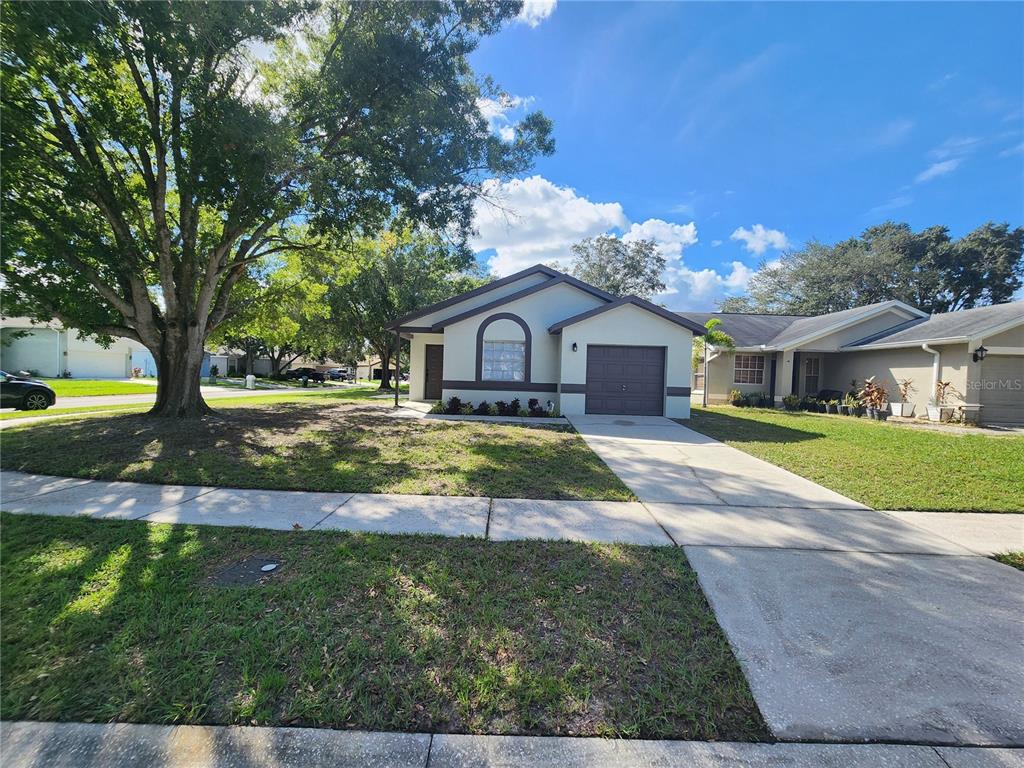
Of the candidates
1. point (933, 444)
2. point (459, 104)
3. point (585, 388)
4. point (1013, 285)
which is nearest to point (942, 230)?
point (1013, 285)

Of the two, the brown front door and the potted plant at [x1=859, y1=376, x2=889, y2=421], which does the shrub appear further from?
the potted plant at [x1=859, y1=376, x2=889, y2=421]

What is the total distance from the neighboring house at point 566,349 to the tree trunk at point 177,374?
642cm

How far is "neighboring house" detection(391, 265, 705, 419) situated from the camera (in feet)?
45.3

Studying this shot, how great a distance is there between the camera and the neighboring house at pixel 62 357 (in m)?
27.5

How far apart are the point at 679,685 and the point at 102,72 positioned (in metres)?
Result: 13.2

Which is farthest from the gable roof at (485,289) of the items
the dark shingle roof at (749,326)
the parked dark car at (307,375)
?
the parked dark car at (307,375)

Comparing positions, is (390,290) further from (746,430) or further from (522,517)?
(522,517)

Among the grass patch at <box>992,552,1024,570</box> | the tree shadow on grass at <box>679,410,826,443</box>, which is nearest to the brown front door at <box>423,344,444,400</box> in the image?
the tree shadow on grass at <box>679,410,826,443</box>

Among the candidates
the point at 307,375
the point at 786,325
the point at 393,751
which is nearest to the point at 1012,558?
the point at 393,751

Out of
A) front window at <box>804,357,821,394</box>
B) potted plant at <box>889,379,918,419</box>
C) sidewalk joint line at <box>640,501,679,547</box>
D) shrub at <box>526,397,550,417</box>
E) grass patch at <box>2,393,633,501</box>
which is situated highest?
front window at <box>804,357,821,394</box>

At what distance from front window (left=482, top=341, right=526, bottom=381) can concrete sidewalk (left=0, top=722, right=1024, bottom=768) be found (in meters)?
12.8

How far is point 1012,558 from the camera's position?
412cm

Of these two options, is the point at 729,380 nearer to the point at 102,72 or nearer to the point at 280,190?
the point at 280,190

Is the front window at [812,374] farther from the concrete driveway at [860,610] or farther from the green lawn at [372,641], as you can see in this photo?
the green lawn at [372,641]
